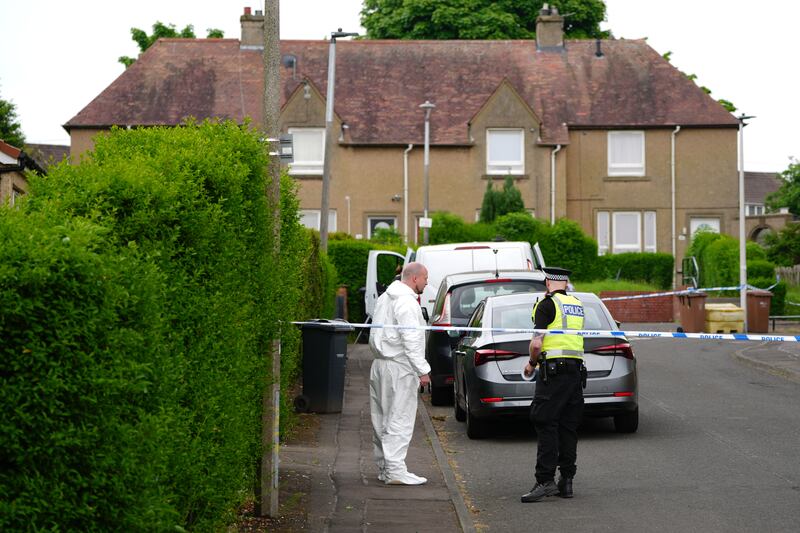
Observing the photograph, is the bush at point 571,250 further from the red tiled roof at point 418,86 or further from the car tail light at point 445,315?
the car tail light at point 445,315

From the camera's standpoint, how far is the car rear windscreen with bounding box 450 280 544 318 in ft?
54.5

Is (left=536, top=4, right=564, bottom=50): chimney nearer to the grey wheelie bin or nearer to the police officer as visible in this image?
the grey wheelie bin

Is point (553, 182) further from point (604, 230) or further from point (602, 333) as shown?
point (602, 333)

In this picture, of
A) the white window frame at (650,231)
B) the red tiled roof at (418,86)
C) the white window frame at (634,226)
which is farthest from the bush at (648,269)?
the red tiled roof at (418,86)

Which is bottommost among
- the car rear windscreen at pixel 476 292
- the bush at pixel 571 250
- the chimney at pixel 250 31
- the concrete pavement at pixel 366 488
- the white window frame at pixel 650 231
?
the concrete pavement at pixel 366 488

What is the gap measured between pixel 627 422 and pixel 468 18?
47.8 meters

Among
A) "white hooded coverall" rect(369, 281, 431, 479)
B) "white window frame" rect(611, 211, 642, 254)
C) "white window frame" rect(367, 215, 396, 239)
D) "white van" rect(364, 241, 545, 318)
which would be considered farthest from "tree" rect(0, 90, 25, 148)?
"white hooded coverall" rect(369, 281, 431, 479)

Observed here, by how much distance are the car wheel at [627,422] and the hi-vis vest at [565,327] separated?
136 inches

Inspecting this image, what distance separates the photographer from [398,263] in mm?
34250

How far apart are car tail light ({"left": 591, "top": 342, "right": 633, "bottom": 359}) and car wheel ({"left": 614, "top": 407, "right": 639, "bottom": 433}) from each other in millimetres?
700

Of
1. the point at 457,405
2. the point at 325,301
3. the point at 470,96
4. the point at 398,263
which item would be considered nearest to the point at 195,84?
the point at 470,96

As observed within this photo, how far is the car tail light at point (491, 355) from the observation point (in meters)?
13.1

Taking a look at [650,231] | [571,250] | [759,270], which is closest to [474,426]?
[759,270]

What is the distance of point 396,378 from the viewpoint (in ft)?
34.9
